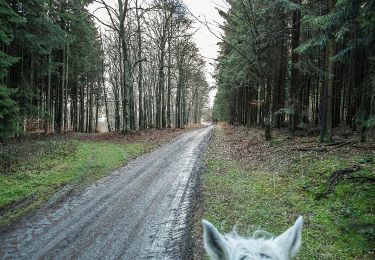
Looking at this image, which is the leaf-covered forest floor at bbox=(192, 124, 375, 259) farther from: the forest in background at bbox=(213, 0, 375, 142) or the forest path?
the forest in background at bbox=(213, 0, 375, 142)

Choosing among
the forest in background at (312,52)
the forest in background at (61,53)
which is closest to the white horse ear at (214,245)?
the forest in background at (312,52)

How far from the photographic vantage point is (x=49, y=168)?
1523 centimetres

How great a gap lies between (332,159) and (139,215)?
7.85 m

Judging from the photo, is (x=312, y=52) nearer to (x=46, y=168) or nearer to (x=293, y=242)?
(x=46, y=168)

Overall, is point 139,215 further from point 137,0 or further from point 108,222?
point 137,0

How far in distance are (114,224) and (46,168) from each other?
24.5 ft

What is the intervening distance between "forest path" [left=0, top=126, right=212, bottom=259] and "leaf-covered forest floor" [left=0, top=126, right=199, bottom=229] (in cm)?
80

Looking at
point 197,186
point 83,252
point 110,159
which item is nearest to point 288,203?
point 197,186

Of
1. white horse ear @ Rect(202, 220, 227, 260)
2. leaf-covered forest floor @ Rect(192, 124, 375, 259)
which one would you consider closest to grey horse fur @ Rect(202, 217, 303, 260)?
white horse ear @ Rect(202, 220, 227, 260)

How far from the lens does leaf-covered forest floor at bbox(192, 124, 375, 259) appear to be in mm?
7427

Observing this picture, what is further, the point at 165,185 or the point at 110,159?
the point at 110,159

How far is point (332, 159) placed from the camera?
13.0 meters

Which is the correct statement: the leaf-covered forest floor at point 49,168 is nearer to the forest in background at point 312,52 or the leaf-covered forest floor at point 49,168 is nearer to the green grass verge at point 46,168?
the green grass verge at point 46,168

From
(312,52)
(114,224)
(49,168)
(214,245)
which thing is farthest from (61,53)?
(214,245)
